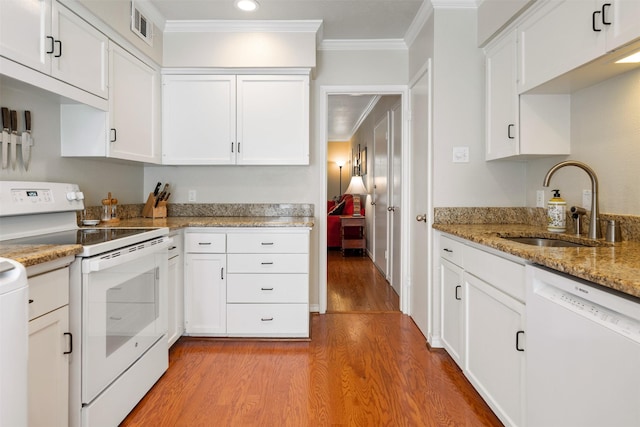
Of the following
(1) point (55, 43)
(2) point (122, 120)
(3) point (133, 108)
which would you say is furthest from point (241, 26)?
(1) point (55, 43)

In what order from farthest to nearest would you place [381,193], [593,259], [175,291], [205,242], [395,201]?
[381,193]
[395,201]
[205,242]
[175,291]
[593,259]

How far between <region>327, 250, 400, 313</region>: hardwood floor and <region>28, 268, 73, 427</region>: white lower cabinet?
218cm

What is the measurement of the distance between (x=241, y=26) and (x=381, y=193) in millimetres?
2627

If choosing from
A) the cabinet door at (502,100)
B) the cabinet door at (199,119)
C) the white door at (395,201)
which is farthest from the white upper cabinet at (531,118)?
the cabinet door at (199,119)

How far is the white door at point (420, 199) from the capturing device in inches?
101

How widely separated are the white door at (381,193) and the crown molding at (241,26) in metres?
1.63

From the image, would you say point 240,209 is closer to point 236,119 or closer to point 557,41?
point 236,119

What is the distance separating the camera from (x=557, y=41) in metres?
1.66

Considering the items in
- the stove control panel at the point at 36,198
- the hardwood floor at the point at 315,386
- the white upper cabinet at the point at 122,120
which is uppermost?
the white upper cabinet at the point at 122,120

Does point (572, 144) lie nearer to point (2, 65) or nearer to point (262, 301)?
point (262, 301)

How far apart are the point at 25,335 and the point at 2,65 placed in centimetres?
110

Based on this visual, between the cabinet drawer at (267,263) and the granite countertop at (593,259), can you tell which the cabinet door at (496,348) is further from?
the cabinet drawer at (267,263)

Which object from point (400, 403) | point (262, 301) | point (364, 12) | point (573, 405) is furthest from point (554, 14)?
point (262, 301)

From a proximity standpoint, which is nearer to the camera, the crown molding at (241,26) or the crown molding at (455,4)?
the crown molding at (455,4)
